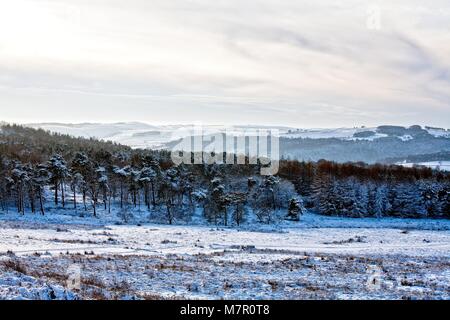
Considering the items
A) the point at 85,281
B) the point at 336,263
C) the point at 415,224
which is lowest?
the point at 415,224

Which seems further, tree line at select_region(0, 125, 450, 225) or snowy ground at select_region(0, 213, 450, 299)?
Answer: tree line at select_region(0, 125, 450, 225)

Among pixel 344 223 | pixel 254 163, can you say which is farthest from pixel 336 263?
pixel 254 163

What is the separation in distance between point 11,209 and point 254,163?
67.9 metres

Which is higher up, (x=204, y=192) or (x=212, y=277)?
(x=212, y=277)

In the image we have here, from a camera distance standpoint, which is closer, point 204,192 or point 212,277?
point 212,277

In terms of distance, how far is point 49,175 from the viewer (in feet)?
268

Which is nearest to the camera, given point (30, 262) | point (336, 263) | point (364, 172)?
point (30, 262)

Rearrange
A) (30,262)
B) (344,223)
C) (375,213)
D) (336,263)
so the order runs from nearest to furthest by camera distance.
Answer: (30,262), (336,263), (344,223), (375,213)

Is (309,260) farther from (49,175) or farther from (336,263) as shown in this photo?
(49,175)

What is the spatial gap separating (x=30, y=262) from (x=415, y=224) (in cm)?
7782

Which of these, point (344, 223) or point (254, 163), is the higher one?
point (254, 163)

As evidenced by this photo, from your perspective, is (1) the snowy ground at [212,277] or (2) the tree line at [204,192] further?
(2) the tree line at [204,192]
